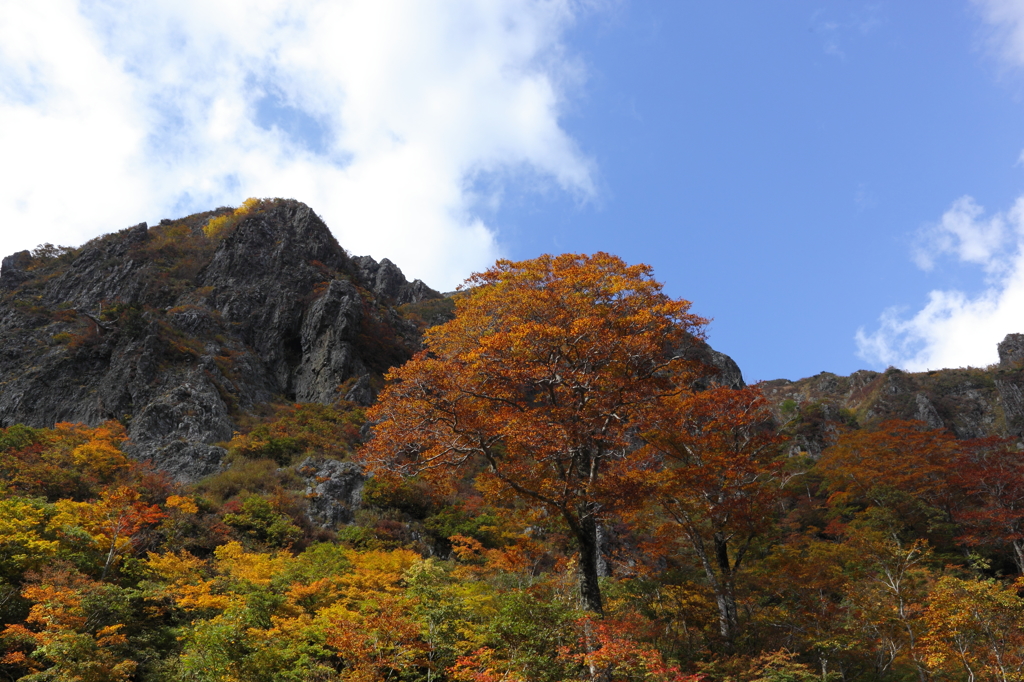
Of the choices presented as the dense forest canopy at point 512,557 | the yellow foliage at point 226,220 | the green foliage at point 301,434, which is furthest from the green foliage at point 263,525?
the yellow foliage at point 226,220

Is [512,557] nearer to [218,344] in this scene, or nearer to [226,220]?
[218,344]

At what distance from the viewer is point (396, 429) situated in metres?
13.4

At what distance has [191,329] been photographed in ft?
116

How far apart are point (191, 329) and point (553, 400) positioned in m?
31.5

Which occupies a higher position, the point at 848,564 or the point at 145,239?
the point at 145,239

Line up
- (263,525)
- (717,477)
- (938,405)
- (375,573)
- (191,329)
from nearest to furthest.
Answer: (375,573) → (717,477) → (263,525) → (191,329) → (938,405)

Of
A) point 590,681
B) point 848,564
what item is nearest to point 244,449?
point 590,681

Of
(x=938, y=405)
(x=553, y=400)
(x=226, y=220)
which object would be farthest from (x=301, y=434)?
(x=938, y=405)

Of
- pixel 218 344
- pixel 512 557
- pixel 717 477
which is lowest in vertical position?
pixel 512 557

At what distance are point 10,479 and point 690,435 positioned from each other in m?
21.0

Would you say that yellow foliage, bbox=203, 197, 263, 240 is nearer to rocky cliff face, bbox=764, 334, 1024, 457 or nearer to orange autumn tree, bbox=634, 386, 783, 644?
orange autumn tree, bbox=634, 386, 783, 644

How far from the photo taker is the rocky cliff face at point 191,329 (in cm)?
2764

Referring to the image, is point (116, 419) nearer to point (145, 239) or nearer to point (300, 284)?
point (300, 284)

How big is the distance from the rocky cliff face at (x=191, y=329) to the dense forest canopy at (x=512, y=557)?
8.04 meters
